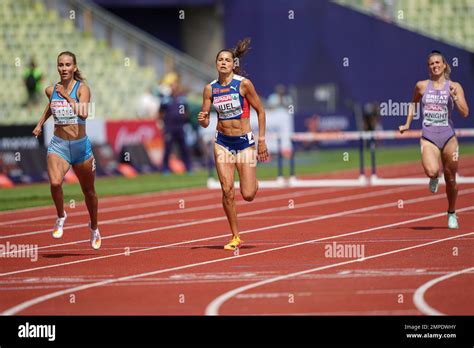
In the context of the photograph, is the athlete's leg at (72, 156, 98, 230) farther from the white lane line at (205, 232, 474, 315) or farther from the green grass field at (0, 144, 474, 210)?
the green grass field at (0, 144, 474, 210)

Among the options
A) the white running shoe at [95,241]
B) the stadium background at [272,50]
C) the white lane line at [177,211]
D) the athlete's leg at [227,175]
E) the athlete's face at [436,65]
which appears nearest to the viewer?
the athlete's leg at [227,175]

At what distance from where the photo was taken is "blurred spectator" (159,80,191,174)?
1193 inches

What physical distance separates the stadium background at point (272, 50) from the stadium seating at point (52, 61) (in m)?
0.04

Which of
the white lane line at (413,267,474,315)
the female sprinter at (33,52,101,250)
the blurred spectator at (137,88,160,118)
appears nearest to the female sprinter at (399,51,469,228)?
the white lane line at (413,267,474,315)

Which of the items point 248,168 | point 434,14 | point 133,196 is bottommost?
point 133,196

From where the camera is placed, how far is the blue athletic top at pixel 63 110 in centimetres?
1362

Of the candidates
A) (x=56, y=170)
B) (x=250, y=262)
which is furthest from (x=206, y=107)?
(x=250, y=262)

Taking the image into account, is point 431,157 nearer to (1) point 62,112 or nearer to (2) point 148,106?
(1) point 62,112

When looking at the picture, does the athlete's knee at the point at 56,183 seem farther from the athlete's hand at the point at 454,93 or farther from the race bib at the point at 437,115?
the athlete's hand at the point at 454,93

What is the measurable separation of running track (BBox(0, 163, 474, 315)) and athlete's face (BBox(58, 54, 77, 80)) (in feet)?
6.84

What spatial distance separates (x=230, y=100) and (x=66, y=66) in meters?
1.88

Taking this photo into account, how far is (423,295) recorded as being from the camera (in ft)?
33.6
